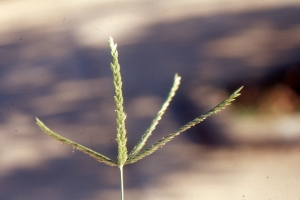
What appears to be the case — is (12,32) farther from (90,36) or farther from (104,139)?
(104,139)

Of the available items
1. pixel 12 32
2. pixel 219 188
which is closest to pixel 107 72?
pixel 12 32

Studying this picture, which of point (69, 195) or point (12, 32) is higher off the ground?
point (12, 32)

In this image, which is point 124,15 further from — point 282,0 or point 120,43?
point 282,0

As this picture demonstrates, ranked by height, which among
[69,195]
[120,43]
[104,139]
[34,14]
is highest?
[34,14]

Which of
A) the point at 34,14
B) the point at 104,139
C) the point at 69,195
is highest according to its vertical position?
the point at 34,14

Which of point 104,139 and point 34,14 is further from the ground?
point 34,14

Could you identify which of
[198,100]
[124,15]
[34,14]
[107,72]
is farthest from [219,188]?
[34,14]
